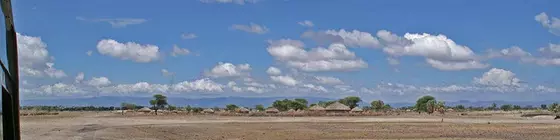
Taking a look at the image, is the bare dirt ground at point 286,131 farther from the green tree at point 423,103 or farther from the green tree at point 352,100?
the green tree at point 352,100

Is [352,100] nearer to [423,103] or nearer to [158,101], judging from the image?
[423,103]

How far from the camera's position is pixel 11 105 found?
3037mm

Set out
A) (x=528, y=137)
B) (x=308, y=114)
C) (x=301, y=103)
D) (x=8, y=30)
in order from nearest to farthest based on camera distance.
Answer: (x=8, y=30)
(x=528, y=137)
(x=308, y=114)
(x=301, y=103)

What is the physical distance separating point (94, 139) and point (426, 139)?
57.0ft

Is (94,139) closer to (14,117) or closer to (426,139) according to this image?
(426,139)

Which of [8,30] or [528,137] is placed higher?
[8,30]

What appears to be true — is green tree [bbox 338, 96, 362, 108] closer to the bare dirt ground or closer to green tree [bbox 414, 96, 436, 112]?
green tree [bbox 414, 96, 436, 112]

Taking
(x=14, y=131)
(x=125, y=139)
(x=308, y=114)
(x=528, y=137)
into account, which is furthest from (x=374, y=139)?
(x=308, y=114)

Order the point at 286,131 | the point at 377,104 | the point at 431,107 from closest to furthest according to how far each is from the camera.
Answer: the point at 286,131, the point at 431,107, the point at 377,104

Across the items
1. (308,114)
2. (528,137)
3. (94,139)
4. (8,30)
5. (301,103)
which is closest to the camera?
(8,30)

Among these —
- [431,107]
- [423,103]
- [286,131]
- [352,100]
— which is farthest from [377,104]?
[286,131]

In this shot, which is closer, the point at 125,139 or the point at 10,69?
the point at 10,69

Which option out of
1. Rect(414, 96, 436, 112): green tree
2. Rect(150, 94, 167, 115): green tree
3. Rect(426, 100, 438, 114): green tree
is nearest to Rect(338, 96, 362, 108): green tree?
Rect(414, 96, 436, 112): green tree

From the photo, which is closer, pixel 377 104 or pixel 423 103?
pixel 423 103
